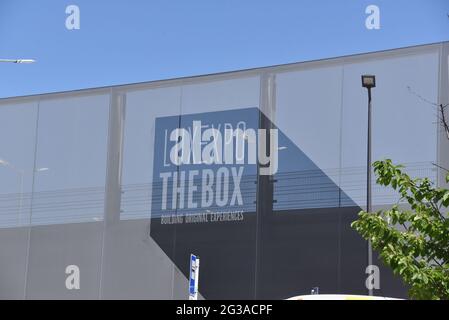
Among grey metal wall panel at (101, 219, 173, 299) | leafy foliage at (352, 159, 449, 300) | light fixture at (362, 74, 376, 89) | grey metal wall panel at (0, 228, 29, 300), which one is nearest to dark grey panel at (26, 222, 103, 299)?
grey metal wall panel at (0, 228, 29, 300)

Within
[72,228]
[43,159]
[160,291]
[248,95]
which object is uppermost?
[248,95]

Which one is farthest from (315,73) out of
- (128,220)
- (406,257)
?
(406,257)

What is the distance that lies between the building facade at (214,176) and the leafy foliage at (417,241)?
14603mm

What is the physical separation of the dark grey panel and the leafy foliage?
786 inches

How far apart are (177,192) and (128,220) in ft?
6.77

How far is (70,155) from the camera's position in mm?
33062

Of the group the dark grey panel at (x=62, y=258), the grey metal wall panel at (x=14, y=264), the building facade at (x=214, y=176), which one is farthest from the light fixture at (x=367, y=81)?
the grey metal wall panel at (x=14, y=264)

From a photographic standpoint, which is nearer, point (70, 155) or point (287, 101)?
point (287, 101)

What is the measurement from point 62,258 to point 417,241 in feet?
71.4

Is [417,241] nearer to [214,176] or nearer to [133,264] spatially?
[214,176]

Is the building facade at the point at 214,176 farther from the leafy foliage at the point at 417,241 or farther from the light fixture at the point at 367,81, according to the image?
the leafy foliage at the point at 417,241

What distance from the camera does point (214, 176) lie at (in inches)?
1196

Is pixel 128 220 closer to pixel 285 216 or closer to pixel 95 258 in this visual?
pixel 95 258

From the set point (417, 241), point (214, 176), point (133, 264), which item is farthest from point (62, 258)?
point (417, 241)
